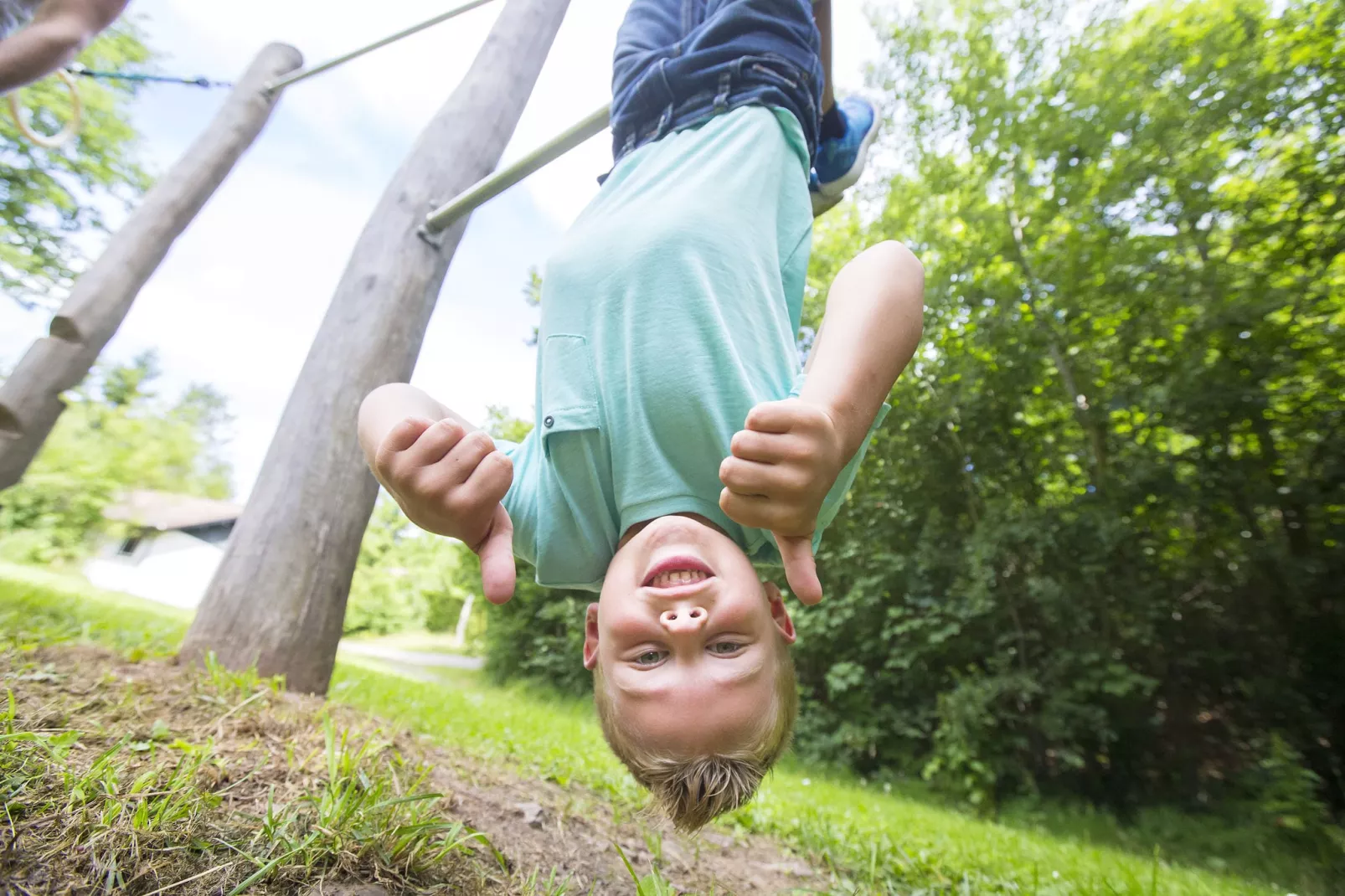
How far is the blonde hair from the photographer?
1160mm

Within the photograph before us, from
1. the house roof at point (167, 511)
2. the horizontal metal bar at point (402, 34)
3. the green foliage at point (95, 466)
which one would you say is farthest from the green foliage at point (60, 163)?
the house roof at point (167, 511)

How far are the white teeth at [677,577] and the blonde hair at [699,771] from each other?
26cm

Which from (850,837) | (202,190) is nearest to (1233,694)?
(850,837)

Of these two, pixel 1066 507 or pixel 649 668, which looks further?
pixel 1066 507

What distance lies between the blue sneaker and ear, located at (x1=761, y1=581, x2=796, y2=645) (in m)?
1.33

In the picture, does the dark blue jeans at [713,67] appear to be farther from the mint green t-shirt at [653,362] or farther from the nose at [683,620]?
the nose at [683,620]

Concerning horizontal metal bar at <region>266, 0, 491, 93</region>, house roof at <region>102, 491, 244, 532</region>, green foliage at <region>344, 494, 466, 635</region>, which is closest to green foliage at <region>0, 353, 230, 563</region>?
house roof at <region>102, 491, 244, 532</region>

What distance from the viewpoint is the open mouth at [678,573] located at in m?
1.13

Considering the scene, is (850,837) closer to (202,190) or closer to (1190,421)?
(202,190)

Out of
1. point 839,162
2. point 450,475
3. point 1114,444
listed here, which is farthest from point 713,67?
point 1114,444

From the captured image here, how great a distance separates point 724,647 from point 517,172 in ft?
6.43

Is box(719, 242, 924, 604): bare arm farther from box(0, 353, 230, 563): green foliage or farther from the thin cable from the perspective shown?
box(0, 353, 230, 563): green foliage

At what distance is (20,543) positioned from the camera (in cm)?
1902

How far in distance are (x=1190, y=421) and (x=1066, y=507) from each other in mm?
1392
